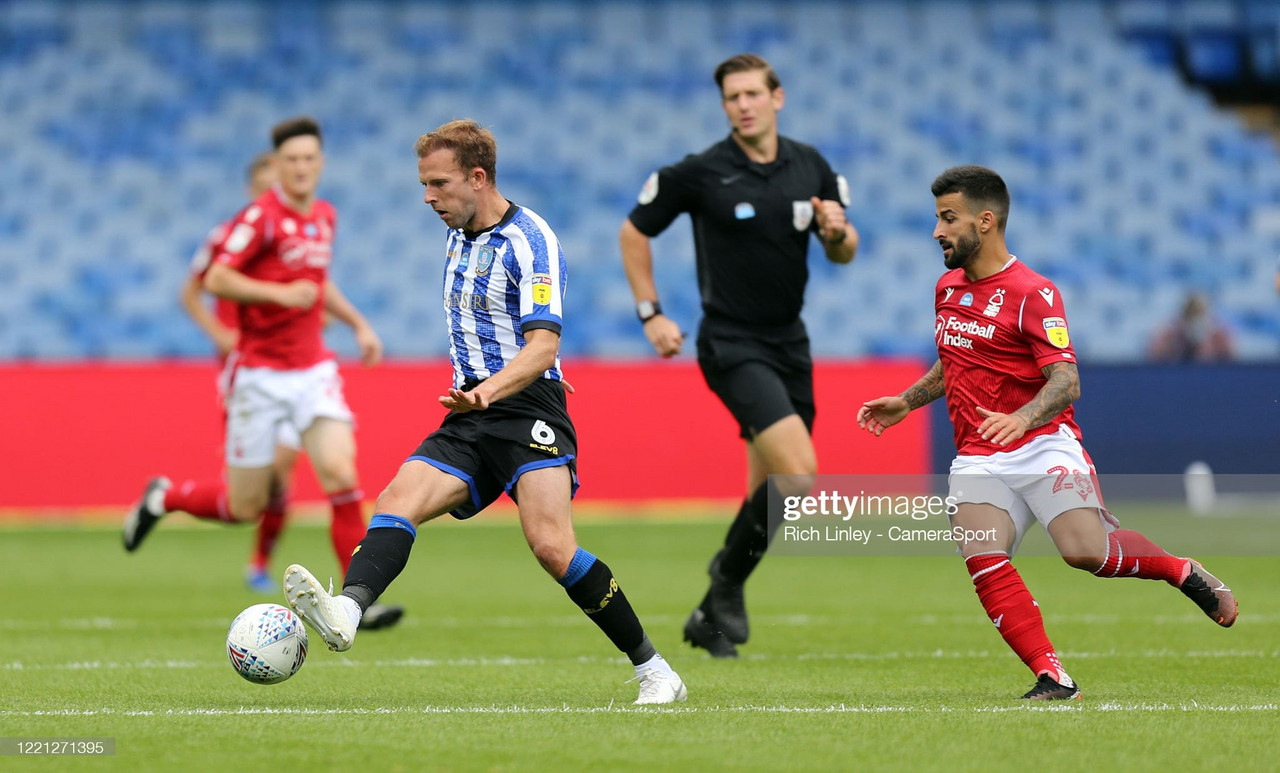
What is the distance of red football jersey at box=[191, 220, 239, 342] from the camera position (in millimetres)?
9297

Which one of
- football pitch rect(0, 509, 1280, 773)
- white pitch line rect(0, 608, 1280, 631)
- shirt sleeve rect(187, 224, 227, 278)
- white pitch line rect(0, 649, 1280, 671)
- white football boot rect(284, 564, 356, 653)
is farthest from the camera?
shirt sleeve rect(187, 224, 227, 278)

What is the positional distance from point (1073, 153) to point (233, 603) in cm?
1364

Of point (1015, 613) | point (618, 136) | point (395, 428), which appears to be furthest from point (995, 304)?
point (618, 136)

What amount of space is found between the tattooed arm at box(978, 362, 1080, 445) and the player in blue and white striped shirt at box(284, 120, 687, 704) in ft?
4.39

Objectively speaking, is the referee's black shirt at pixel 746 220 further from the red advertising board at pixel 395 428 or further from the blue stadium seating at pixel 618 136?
the blue stadium seating at pixel 618 136

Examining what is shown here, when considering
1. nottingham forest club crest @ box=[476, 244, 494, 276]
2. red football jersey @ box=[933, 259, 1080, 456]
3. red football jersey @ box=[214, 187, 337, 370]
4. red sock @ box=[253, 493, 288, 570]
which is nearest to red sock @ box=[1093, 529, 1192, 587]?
red football jersey @ box=[933, 259, 1080, 456]

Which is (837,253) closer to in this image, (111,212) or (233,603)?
(233,603)

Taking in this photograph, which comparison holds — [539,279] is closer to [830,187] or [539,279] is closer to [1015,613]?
[1015,613]

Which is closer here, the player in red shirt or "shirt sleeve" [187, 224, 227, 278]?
the player in red shirt

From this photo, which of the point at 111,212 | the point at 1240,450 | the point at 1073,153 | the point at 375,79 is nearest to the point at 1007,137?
the point at 1073,153

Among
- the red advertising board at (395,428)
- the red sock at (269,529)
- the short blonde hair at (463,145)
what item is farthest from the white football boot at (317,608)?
the red advertising board at (395,428)

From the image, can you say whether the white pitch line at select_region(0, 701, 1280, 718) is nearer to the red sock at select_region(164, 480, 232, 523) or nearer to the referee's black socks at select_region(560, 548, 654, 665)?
the referee's black socks at select_region(560, 548, 654, 665)

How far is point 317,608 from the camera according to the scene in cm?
495

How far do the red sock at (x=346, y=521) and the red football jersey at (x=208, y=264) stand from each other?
4.27 ft
